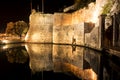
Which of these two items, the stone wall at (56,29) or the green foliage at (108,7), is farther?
the stone wall at (56,29)

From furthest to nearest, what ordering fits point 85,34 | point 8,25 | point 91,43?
point 8,25 < point 85,34 < point 91,43

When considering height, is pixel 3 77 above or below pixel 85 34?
below

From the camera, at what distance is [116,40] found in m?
10.9

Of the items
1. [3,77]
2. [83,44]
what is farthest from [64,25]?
[3,77]

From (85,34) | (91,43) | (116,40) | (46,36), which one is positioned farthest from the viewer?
(46,36)

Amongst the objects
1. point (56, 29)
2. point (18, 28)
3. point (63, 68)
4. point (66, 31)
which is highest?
point (18, 28)

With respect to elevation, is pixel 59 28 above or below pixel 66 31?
above

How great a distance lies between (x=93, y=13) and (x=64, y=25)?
5421mm

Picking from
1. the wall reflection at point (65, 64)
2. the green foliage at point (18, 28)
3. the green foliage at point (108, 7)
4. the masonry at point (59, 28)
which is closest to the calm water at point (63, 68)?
the wall reflection at point (65, 64)

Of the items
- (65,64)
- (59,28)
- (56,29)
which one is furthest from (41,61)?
(56,29)

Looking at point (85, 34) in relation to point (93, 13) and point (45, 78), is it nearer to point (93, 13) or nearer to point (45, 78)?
point (93, 13)

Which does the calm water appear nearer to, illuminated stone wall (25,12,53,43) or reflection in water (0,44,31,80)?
reflection in water (0,44,31,80)

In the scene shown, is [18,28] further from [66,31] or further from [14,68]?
[14,68]

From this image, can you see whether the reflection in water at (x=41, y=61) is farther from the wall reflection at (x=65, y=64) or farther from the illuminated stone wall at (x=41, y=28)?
the illuminated stone wall at (x=41, y=28)
